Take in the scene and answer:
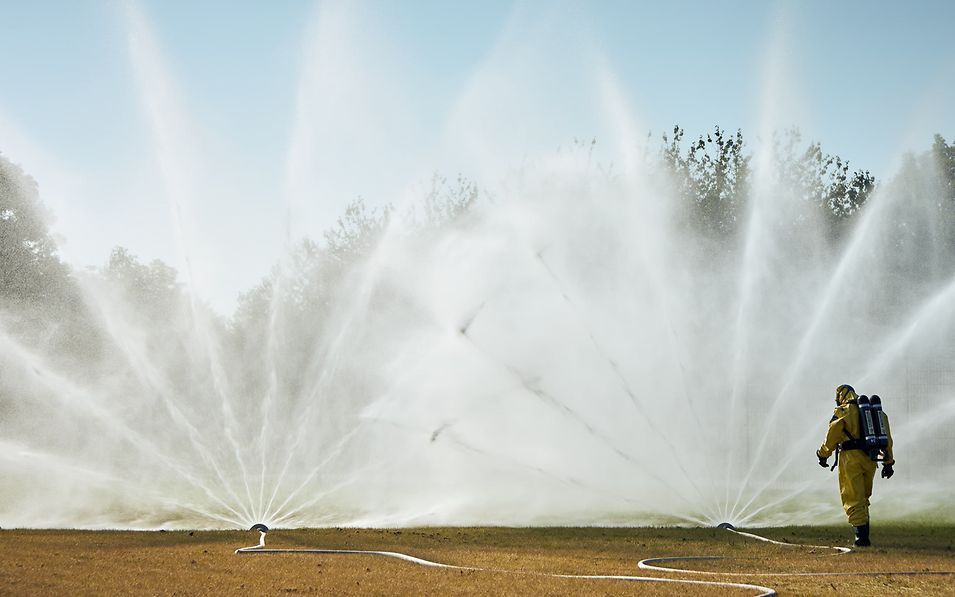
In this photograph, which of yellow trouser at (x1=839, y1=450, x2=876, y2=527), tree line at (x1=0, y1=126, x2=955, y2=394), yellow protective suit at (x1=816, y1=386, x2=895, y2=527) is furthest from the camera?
tree line at (x1=0, y1=126, x2=955, y2=394)

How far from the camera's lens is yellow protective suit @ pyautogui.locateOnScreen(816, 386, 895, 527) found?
48.5 ft

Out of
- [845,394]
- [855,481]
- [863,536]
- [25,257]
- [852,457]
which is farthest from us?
[25,257]

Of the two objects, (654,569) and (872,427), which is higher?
(872,427)

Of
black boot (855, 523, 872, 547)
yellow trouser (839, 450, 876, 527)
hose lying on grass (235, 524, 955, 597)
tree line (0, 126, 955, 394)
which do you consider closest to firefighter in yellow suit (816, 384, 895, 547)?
yellow trouser (839, 450, 876, 527)

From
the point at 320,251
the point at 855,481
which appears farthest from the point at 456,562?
the point at 320,251

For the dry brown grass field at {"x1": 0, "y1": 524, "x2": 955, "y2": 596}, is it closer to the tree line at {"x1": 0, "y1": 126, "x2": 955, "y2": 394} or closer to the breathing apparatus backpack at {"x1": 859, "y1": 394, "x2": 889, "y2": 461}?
the breathing apparatus backpack at {"x1": 859, "y1": 394, "x2": 889, "y2": 461}

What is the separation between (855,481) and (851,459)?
0.34 meters

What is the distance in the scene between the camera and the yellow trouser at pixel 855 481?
14688 millimetres

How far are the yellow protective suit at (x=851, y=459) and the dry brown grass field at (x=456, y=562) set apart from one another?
81cm

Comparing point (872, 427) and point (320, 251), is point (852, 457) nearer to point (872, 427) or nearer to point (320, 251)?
point (872, 427)

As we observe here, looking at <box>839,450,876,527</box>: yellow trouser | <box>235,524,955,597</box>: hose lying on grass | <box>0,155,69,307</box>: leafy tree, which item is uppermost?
<box>0,155,69,307</box>: leafy tree

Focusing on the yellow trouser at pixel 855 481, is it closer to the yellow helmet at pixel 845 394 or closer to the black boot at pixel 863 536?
the black boot at pixel 863 536

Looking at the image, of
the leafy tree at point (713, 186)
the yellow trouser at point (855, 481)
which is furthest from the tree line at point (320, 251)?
the yellow trouser at point (855, 481)

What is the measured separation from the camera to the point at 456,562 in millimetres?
12227
